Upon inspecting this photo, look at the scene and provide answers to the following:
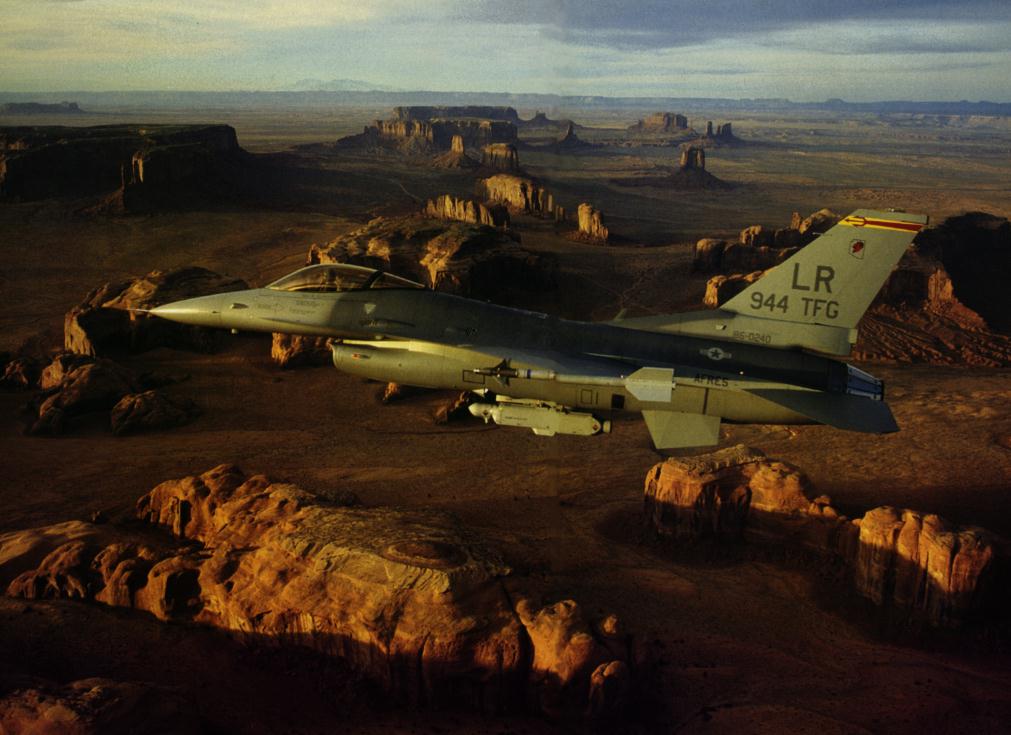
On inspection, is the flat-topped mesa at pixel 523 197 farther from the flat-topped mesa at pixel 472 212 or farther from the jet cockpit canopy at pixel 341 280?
the jet cockpit canopy at pixel 341 280

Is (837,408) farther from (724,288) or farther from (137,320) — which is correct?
(137,320)

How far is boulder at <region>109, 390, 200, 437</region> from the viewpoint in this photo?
1205 inches

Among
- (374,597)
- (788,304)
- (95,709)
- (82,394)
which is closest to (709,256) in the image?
(788,304)

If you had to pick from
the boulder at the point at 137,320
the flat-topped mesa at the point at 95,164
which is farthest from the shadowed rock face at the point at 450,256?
the flat-topped mesa at the point at 95,164

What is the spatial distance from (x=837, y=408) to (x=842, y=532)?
4.16 metres

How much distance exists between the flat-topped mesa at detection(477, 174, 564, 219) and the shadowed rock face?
40.6 meters

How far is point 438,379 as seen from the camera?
70.6 feet

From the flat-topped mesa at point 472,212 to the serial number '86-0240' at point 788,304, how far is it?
5079 centimetres

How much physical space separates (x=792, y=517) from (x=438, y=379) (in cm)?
1174

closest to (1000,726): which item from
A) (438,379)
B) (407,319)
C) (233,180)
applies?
(438,379)

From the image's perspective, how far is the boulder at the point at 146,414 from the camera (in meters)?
30.6

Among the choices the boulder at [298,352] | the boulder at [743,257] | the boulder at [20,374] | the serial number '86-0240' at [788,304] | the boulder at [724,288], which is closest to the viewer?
the serial number '86-0240' at [788,304]

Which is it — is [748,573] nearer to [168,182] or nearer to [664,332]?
[664,332]

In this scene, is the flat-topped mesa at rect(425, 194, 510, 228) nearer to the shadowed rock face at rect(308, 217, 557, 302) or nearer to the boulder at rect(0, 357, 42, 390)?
the shadowed rock face at rect(308, 217, 557, 302)
